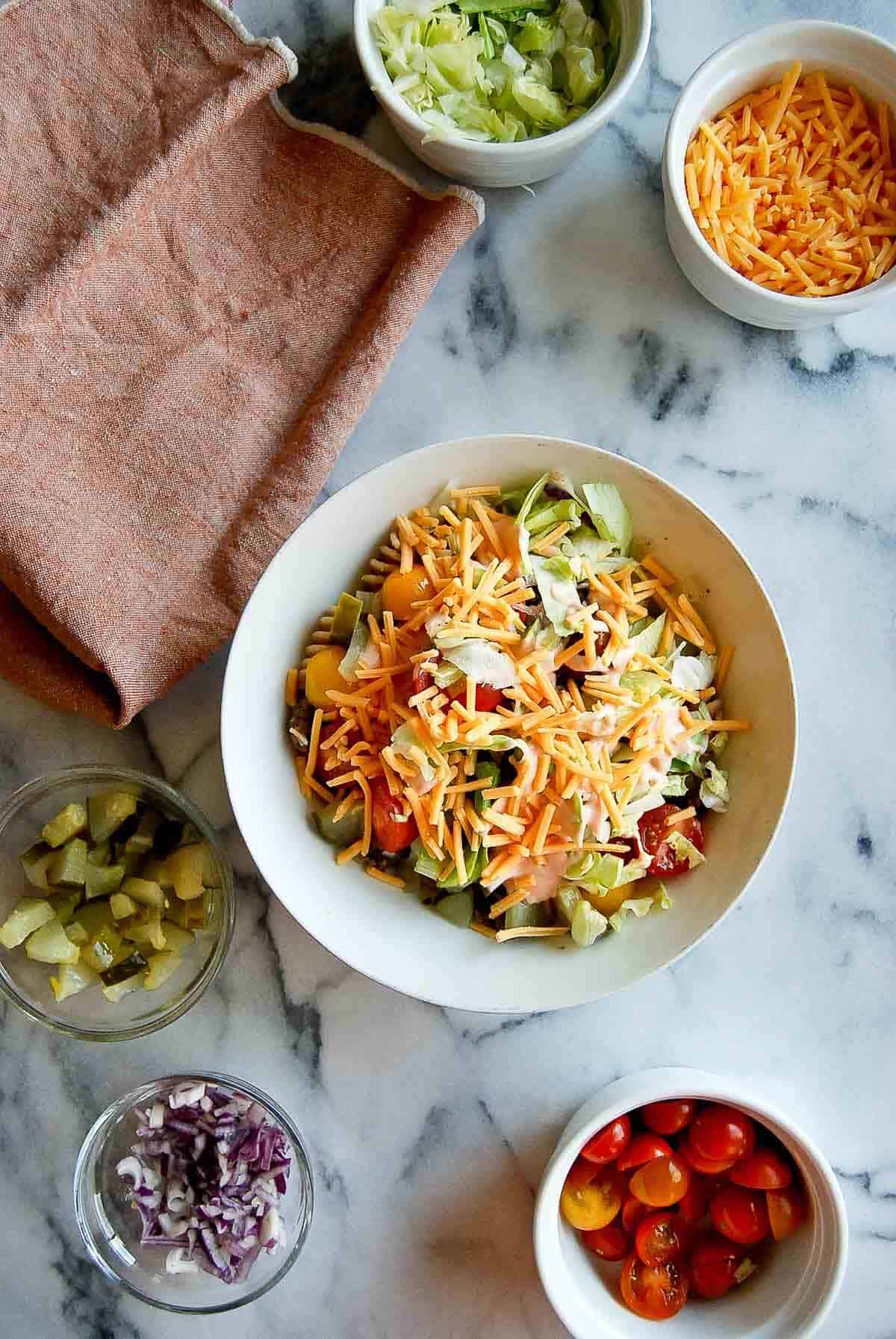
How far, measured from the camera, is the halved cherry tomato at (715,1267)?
1.62 metres

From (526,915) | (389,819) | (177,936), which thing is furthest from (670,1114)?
(177,936)

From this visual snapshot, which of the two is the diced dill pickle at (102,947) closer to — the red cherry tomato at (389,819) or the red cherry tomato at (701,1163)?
the red cherry tomato at (389,819)

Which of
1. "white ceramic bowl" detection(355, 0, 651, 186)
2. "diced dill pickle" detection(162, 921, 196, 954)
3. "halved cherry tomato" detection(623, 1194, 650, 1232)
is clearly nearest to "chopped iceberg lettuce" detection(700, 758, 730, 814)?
"halved cherry tomato" detection(623, 1194, 650, 1232)

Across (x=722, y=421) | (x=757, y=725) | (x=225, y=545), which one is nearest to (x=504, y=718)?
(x=757, y=725)

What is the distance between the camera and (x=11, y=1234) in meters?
1.68

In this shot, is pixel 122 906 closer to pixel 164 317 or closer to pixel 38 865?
pixel 38 865

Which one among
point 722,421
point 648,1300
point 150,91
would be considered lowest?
point 648,1300

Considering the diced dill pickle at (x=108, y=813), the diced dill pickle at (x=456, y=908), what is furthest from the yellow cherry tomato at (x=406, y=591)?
the diced dill pickle at (x=108, y=813)

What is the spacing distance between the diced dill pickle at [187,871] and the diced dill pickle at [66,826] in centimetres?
13

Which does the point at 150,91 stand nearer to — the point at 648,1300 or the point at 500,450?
the point at 500,450

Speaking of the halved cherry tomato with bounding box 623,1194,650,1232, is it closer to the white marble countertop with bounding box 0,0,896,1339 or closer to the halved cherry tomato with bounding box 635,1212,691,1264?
the halved cherry tomato with bounding box 635,1212,691,1264

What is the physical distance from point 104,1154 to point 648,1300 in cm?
77

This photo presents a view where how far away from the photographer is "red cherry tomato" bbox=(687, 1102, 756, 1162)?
5.15 feet

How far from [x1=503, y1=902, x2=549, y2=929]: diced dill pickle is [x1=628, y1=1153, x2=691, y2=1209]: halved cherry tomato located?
41 centimetres
